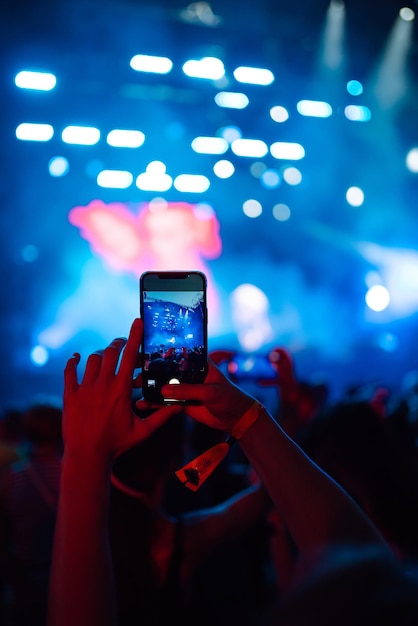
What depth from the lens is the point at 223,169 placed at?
970 cm

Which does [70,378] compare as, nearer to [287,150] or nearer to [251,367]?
[251,367]

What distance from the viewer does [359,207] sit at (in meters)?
10.5

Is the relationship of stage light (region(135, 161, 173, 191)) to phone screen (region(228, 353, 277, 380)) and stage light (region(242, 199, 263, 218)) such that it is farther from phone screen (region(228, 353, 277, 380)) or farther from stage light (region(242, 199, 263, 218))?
phone screen (region(228, 353, 277, 380))

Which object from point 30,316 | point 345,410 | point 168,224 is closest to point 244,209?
point 168,224

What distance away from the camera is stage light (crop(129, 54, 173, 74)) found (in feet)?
24.2

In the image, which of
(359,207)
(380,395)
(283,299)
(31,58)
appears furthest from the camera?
(283,299)

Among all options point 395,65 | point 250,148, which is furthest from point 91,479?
point 250,148

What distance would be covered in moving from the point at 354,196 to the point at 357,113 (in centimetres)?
192

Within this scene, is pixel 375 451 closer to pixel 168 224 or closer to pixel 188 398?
pixel 188 398

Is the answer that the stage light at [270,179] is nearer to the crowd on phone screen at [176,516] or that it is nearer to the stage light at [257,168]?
the stage light at [257,168]

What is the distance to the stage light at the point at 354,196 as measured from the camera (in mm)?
10359

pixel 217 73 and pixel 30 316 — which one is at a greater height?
pixel 217 73

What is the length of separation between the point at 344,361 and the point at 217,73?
265 inches

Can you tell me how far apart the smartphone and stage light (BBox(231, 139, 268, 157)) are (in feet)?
28.0
